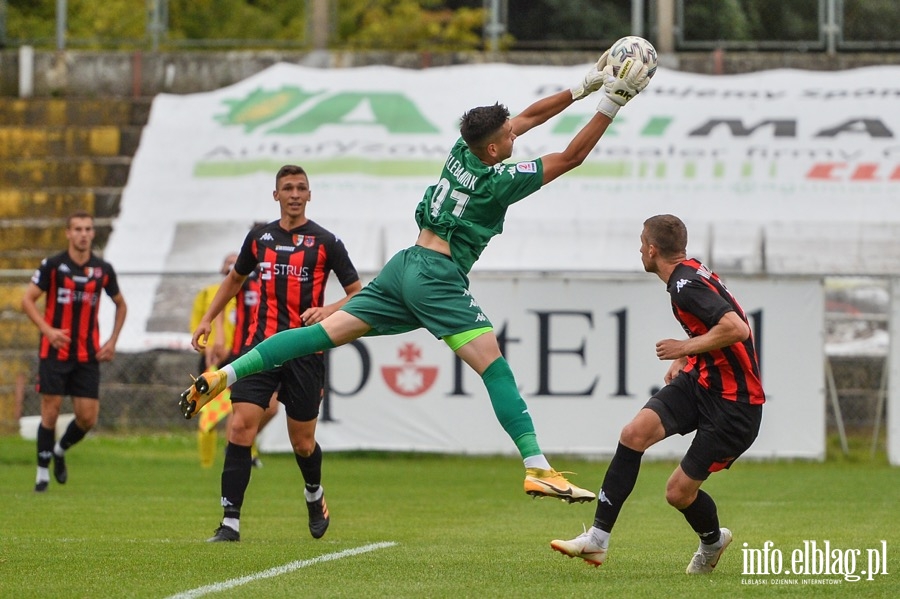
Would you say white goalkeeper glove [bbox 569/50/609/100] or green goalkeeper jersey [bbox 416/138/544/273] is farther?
white goalkeeper glove [bbox 569/50/609/100]

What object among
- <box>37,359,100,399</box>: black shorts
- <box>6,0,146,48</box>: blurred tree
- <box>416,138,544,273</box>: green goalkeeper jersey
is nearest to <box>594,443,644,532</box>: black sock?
<box>416,138,544,273</box>: green goalkeeper jersey

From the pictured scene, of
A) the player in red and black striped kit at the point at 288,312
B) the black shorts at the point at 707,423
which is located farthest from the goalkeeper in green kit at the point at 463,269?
the player in red and black striped kit at the point at 288,312

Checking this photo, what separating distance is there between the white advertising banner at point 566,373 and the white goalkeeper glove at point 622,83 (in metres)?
8.51

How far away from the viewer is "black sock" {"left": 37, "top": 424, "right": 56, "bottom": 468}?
12.3 m

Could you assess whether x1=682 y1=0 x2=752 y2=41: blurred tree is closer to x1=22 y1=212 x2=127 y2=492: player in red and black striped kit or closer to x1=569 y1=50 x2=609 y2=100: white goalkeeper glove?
x1=22 y1=212 x2=127 y2=492: player in red and black striped kit

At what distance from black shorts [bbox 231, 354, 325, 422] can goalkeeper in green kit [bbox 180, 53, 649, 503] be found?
114cm

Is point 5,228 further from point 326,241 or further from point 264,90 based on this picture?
point 326,241

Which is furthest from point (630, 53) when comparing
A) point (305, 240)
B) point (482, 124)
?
point (305, 240)

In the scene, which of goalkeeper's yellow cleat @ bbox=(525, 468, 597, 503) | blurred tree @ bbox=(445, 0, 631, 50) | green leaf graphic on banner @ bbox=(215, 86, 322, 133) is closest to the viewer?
goalkeeper's yellow cleat @ bbox=(525, 468, 597, 503)

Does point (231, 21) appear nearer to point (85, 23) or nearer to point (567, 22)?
point (85, 23)

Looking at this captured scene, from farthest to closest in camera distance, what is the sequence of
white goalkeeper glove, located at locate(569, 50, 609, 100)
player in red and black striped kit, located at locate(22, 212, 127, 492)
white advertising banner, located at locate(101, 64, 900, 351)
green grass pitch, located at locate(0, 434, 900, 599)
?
white advertising banner, located at locate(101, 64, 900, 351)
player in red and black striped kit, located at locate(22, 212, 127, 492)
white goalkeeper glove, located at locate(569, 50, 609, 100)
green grass pitch, located at locate(0, 434, 900, 599)

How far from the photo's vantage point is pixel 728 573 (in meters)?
6.87

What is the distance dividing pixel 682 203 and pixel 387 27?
27.5 ft

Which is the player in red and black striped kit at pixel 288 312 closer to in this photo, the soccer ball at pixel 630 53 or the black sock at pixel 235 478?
the black sock at pixel 235 478
